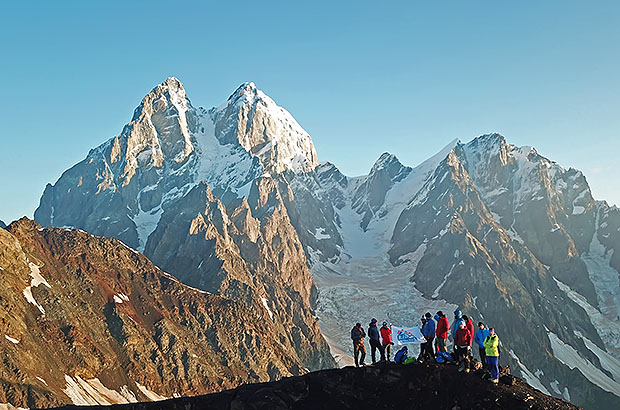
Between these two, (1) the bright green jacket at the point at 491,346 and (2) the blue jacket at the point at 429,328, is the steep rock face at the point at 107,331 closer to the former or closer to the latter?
(2) the blue jacket at the point at 429,328

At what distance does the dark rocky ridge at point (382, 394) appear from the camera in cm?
3050

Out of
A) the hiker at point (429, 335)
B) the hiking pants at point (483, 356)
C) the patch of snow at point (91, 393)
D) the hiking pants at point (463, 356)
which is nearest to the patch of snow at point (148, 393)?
the patch of snow at point (91, 393)

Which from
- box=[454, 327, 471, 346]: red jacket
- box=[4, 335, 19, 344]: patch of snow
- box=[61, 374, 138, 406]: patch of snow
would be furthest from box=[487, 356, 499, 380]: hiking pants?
box=[4, 335, 19, 344]: patch of snow

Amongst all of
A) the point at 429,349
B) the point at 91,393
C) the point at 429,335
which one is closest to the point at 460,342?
the point at 429,335

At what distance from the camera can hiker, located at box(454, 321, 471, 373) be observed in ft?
107

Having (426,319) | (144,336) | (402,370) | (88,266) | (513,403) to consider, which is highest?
(88,266)

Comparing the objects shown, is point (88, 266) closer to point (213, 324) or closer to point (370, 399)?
point (213, 324)

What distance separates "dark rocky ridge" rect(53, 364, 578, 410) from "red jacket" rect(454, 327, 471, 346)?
5.52 feet

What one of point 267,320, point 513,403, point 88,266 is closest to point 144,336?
point 88,266

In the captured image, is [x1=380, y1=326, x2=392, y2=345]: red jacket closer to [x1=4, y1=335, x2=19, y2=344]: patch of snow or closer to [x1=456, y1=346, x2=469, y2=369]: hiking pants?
[x1=456, y1=346, x2=469, y2=369]: hiking pants

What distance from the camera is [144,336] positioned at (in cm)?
11988

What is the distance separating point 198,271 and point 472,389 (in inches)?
6921

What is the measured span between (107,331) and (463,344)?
96.7m

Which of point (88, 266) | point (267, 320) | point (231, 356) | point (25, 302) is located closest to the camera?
point (25, 302)
